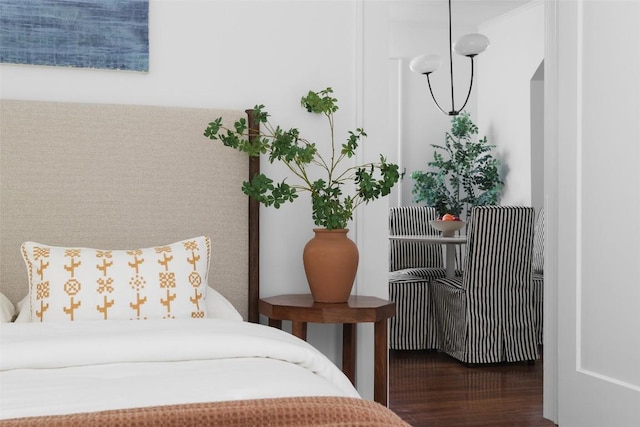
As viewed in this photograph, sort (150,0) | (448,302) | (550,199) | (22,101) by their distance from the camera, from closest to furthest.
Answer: (22,101) → (150,0) → (550,199) → (448,302)

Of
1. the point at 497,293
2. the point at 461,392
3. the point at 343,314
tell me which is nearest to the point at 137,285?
the point at 343,314

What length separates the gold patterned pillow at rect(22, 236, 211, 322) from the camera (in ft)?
7.94

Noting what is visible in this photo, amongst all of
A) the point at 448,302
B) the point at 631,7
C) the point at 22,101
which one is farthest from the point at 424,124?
the point at 22,101

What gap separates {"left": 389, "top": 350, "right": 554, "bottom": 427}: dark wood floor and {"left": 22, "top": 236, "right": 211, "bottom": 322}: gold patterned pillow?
4.73 feet

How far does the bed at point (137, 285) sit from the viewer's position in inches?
61.7

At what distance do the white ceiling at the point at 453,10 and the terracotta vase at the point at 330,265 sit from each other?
409cm

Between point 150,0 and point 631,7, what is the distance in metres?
1.82

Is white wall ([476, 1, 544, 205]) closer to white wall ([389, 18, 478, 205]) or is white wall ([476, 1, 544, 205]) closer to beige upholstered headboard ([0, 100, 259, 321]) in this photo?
white wall ([389, 18, 478, 205])

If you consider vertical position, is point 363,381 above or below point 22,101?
below

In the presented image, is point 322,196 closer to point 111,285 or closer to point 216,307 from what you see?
point 216,307

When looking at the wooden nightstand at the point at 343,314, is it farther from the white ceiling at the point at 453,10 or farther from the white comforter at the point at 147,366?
the white ceiling at the point at 453,10

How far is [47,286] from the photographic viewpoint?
2.43m

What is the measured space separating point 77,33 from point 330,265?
128 centimetres

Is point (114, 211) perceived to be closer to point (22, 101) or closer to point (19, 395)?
point (22, 101)
